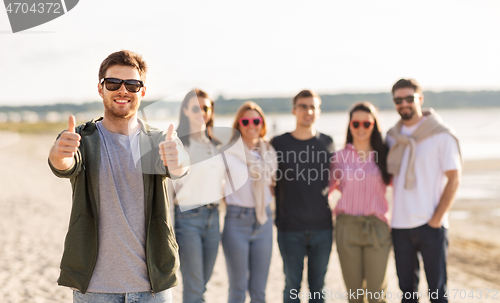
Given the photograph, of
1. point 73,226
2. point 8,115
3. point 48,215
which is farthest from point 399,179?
point 8,115

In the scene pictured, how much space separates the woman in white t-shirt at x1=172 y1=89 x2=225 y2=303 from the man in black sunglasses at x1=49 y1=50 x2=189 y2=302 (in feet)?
4.25

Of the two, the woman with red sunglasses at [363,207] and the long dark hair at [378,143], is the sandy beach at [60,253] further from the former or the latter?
the long dark hair at [378,143]

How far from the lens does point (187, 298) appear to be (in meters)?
3.59

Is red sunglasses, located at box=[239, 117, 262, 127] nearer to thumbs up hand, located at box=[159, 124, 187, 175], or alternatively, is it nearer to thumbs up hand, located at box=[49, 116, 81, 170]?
thumbs up hand, located at box=[159, 124, 187, 175]

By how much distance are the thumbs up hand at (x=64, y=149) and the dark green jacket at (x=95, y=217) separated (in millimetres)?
78

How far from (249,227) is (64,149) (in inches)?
86.4

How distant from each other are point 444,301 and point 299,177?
5.88 ft

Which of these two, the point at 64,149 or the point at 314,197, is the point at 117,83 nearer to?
the point at 64,149

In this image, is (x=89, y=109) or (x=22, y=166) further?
(x=89, y=109)

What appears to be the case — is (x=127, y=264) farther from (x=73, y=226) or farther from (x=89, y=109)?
(x=89, y=109)

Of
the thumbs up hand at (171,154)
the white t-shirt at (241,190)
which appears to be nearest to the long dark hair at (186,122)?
the white t-shirt at (241,190)

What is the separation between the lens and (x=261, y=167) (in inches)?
156

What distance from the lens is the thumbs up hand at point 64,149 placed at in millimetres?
1921

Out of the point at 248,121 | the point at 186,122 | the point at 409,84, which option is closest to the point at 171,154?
the point at 186,122
